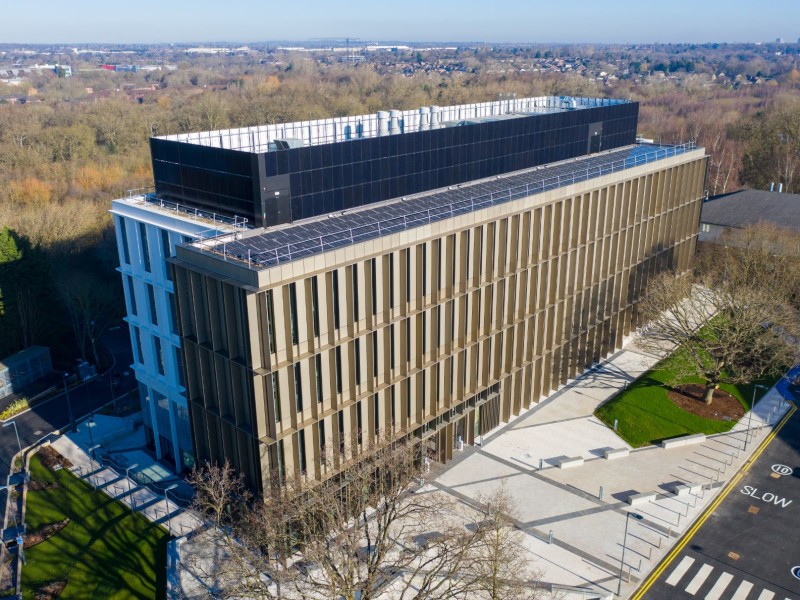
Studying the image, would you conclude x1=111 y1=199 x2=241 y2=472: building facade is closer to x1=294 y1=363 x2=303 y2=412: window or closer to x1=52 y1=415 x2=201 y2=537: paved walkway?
Answer: x1=52 y1=415 x2=201 y2=537: paved walkway

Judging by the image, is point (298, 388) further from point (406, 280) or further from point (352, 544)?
point (352, 544)

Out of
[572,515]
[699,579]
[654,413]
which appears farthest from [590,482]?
[654,413]

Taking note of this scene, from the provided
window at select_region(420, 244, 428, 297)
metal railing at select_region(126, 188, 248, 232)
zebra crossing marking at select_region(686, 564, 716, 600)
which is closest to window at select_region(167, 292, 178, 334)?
metal railing at select_region(126, 188, 248, 232)

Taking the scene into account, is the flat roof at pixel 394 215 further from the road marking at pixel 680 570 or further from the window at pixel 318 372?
the road marking at pixel 680 570

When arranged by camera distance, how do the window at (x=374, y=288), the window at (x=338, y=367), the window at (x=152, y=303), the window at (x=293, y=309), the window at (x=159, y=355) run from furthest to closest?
the window at (x=159, y=355) → the window at (x=152, y=303) → the window at (x=374, y=288) → the window at (x=338, y=367) → the window at (x=293, y=309)

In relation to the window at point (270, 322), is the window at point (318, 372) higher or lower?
lower

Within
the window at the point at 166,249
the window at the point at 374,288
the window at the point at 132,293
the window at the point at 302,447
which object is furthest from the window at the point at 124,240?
the window at the point at 302,447

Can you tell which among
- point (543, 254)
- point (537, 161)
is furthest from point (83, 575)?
point (537, 161)
